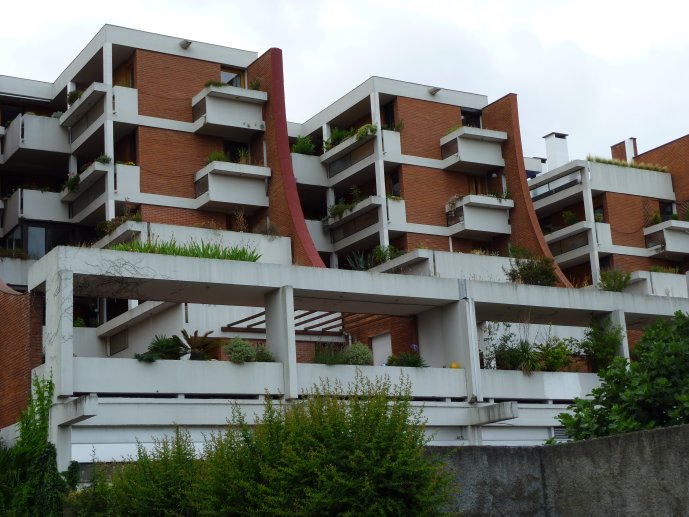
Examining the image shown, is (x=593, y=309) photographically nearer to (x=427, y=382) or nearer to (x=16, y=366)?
(x=427, y=382)

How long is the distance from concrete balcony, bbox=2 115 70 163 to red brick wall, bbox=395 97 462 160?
13973 millimetres

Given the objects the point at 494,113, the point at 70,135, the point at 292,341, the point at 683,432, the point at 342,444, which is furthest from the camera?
the point at 494,113

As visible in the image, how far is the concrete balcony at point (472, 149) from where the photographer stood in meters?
48.0

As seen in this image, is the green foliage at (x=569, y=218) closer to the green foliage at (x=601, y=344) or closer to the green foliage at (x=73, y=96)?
the green foliage at (x=601, y=344)

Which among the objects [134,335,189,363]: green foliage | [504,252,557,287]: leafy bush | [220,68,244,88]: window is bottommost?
[134,335,189,363]: green foliage

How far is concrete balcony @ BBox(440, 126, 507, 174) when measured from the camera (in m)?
48.0

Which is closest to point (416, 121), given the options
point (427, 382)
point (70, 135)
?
point (70, 135)

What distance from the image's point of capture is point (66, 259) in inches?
1006

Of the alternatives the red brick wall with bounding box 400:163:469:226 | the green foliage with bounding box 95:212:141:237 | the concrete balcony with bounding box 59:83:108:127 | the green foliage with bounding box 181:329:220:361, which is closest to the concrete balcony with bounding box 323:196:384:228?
the red brick wall with bounding box 400:163:469:226

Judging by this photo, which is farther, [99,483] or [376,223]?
[376,223]

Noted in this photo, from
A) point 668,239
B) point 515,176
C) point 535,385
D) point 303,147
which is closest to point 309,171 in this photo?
point 303,147

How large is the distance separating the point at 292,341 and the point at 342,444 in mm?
13994

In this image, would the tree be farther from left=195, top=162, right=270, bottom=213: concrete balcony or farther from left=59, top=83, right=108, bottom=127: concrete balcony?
left=59, top=83, right=108, bottom=127: concrete balcony

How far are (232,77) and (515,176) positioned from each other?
498 inches
